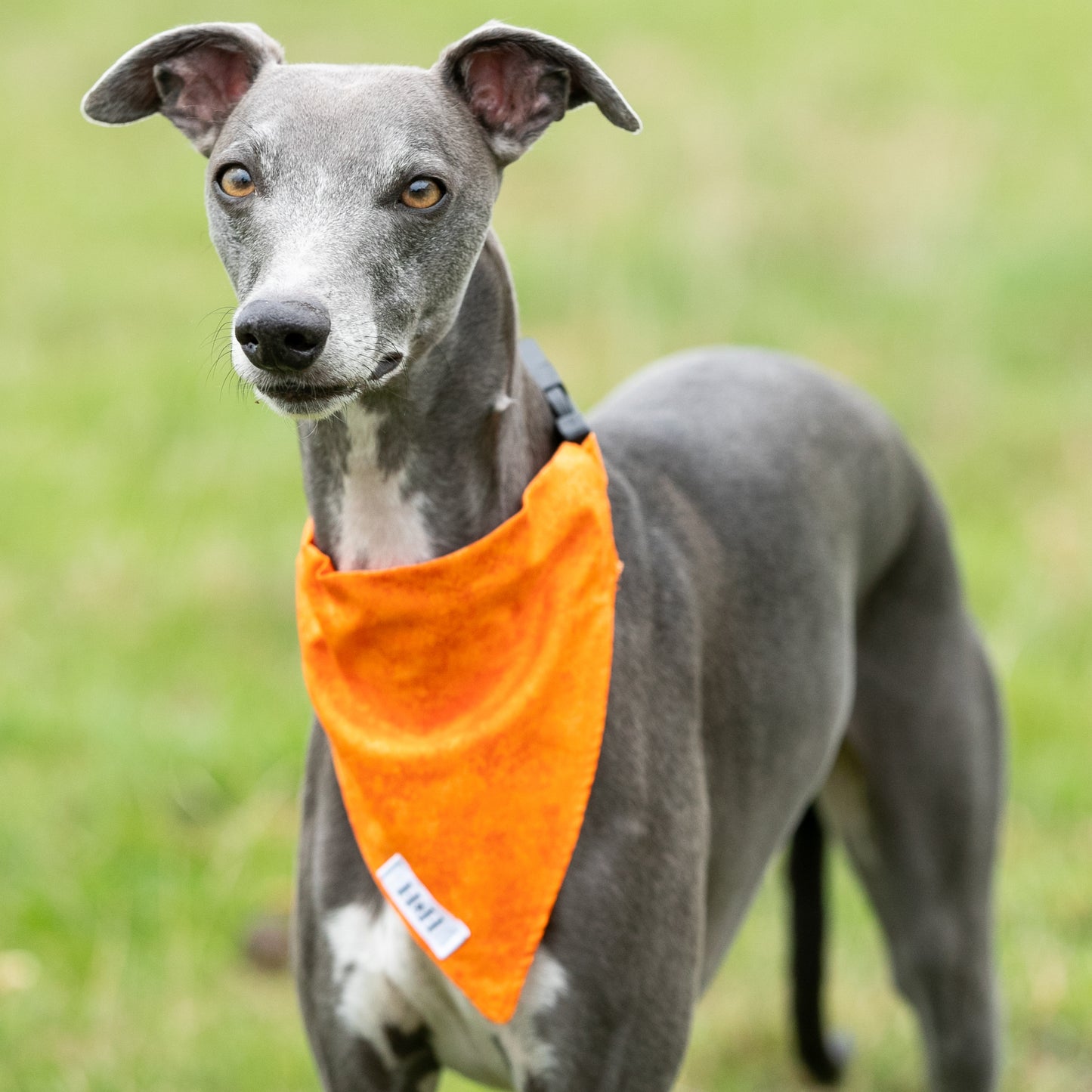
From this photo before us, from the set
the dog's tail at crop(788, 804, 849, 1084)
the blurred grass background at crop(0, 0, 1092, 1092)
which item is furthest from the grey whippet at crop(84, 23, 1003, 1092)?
the blurred grass background at crop(0, 0, 1092, 1092)

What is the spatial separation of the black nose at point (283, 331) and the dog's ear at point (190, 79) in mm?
719

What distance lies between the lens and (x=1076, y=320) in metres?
8.45

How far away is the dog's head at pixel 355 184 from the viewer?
7.93 feet

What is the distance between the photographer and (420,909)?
2.79 metres

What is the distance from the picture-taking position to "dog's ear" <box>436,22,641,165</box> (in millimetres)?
2781

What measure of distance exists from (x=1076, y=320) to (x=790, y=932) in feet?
16.9

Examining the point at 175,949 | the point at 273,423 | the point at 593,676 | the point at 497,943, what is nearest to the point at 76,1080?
the point at 175,949

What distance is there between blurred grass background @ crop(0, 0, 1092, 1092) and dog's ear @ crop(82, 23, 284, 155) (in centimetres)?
208

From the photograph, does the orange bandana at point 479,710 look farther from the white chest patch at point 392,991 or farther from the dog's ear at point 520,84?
the dog's ear at point 520,84

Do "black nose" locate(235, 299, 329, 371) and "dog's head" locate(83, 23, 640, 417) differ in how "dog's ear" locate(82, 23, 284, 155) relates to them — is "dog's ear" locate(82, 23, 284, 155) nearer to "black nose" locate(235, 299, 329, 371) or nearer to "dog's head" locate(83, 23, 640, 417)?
"dog's head" locate(83, 23, 640, 417)

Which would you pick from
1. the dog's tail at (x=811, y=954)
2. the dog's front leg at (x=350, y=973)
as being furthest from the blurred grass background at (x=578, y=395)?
the dog's front leg at (x=350, y=973)

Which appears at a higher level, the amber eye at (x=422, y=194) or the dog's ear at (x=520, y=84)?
the dog's ear at (x=520, y=84)

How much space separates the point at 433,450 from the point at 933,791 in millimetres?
1597

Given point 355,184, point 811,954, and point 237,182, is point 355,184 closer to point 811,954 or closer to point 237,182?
point 237,182
